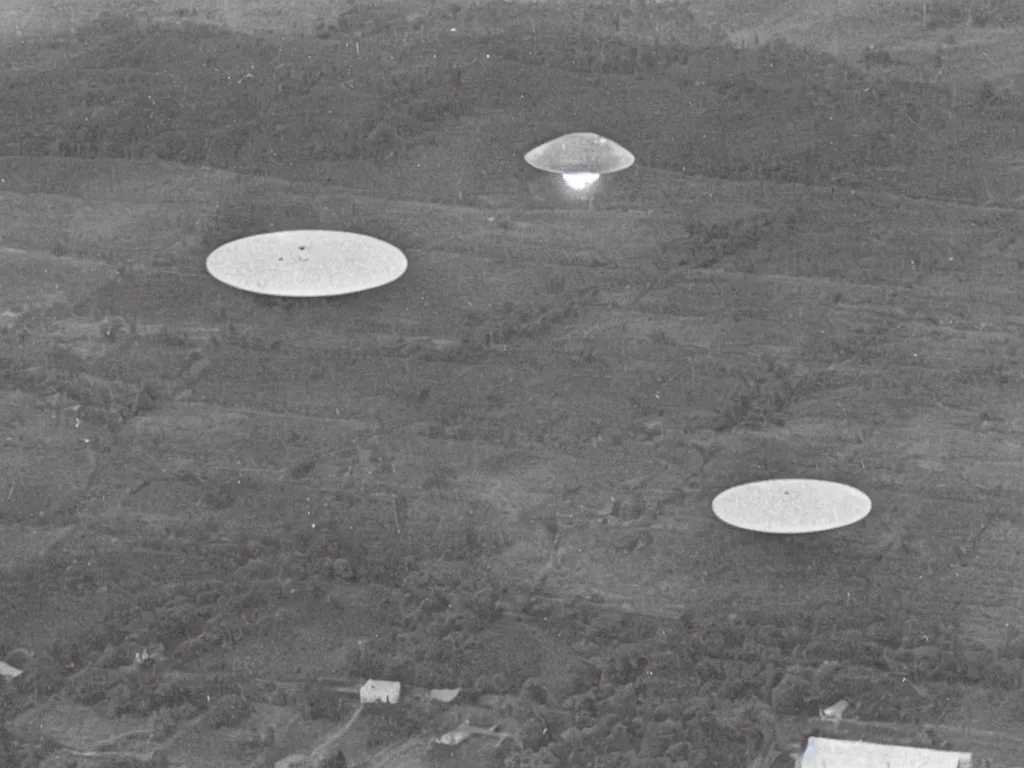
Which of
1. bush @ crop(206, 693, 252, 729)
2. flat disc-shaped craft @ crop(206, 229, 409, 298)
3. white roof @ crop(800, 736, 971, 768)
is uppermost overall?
flat disc-shaped craft @ crop(206, 229, 409, 298)

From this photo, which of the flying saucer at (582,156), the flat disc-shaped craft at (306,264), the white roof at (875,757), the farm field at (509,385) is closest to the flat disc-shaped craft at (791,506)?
the farm field at (509,385)

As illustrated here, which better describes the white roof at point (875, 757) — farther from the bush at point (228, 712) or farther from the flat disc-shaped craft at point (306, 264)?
the flat disc-shaped craft at point (306, 264)

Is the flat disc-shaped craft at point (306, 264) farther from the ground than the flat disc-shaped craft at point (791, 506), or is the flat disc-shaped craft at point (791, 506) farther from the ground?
the flat disc-shaped craft at point (306, 264)

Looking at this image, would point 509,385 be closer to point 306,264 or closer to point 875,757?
point 306,264

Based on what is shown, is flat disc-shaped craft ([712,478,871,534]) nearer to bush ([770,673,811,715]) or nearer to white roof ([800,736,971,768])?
bush ([770,673,811,715])

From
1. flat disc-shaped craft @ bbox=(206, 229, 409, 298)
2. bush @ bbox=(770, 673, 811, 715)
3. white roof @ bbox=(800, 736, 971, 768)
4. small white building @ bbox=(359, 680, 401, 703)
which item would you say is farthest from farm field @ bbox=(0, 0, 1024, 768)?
flat disc-shaped craft @ bbox=(206, 229, 409, 298)

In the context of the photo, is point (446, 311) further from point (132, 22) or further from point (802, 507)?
point (132, 22)

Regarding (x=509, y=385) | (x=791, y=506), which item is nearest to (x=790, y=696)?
(x=791, y=506)
